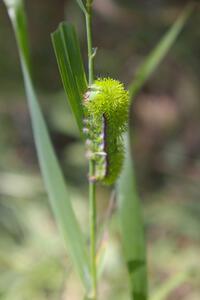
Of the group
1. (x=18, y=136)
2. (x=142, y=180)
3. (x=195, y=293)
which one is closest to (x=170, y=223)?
(x=195, y=293)

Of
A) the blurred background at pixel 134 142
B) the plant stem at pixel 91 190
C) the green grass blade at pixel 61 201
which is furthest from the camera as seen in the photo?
the blurred background at pixel 134 142

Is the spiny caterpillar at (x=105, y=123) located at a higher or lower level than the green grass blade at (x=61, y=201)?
higher

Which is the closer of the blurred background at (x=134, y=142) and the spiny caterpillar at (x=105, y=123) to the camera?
the spiny caterpillar at (x=105, y=123)

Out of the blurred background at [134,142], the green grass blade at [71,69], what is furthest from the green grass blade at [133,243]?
the blurred background at [134,142]

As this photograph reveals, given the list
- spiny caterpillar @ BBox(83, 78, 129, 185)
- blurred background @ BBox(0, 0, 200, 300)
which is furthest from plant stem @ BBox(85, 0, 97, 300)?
blurred background @ BBox(0, 0, 200, 300)

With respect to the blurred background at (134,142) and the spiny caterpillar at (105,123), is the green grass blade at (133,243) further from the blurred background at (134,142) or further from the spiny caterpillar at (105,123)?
the blurred background at (134,142)

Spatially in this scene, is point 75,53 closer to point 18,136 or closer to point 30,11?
point 18,136

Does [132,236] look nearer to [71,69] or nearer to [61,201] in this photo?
[61,201]

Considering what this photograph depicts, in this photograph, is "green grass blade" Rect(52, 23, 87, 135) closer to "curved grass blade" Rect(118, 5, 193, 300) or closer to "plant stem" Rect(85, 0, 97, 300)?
"plant stem" Rect(85, 0, 97, 300)
